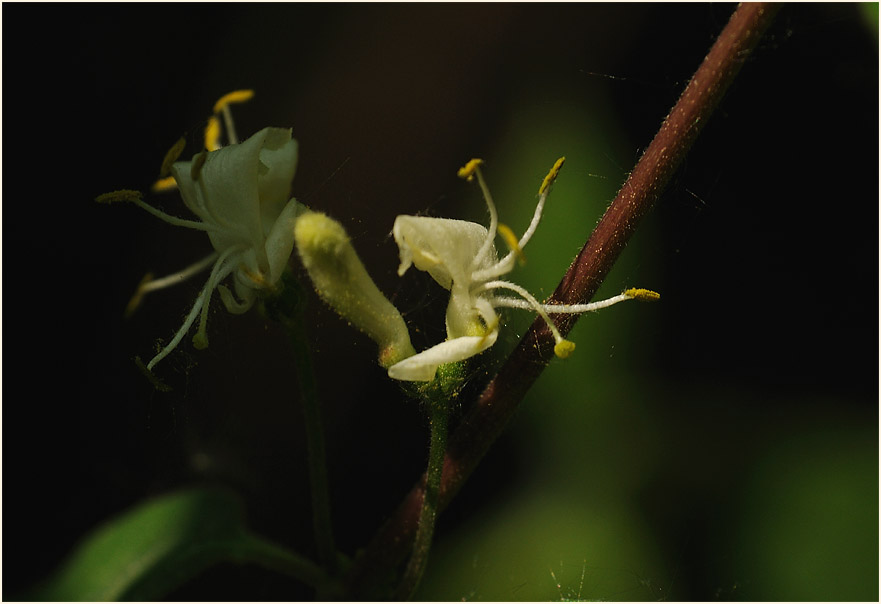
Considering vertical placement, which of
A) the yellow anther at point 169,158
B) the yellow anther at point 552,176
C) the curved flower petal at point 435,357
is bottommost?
the curved flower petal at point 435,357

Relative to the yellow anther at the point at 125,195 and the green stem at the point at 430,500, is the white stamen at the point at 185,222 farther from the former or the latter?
the green stem at the point at 430,500

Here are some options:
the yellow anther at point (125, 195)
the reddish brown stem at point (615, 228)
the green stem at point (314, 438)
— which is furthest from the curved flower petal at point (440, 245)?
the yellow anther at point (125, 195)

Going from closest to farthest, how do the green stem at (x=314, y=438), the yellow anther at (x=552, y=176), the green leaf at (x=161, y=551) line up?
the yellow anther at (x=552, y=176) → the green stem at (x=314, y=438) → the green leaf at (x=161, y=551)

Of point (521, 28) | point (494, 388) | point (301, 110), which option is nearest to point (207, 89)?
point (301, 110)

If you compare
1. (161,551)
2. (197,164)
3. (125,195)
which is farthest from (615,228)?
(161,551)

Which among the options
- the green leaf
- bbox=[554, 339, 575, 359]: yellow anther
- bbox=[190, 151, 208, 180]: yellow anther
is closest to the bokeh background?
the green leaf

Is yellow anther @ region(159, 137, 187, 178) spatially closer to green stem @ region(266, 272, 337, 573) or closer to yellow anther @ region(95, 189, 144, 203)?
yellow anther @ region(95, 189, 144, 203)

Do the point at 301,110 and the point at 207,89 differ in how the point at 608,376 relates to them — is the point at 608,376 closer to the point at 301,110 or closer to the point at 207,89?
the point at 301,110
